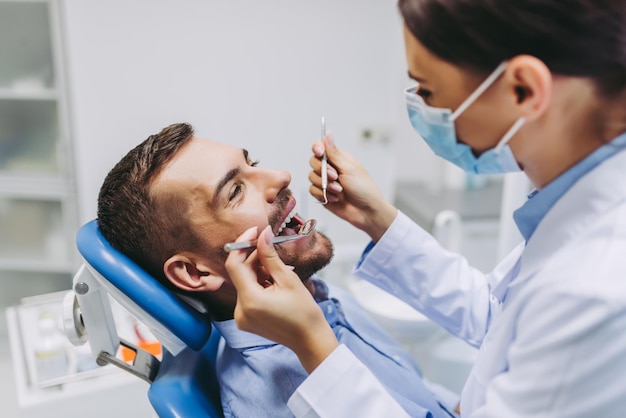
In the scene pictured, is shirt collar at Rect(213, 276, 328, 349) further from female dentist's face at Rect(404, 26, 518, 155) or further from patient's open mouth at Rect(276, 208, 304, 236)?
female dentist's face at Rect(404, 26, 518, 155)

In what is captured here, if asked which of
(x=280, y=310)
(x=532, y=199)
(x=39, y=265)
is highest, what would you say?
(x=532, y=199)

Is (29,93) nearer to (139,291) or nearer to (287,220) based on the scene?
(287,220)

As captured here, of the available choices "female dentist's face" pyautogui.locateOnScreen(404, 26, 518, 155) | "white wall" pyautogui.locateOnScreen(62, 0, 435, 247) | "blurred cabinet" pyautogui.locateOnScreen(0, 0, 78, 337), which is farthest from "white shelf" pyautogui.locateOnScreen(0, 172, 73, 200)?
"female dentist's face" pyautogui.locateOnScreen(404, 26, 518, 155)

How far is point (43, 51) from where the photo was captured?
2568 mm

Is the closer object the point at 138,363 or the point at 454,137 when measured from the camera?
the point at 454,137

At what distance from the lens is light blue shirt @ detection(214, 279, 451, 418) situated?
1.17 meters

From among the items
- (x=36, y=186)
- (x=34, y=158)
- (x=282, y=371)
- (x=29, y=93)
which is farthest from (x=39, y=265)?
(x=282, y=371)

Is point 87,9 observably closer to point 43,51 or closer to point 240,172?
point 43,51

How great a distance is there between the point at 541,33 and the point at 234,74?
1.88 m

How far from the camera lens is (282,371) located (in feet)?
3.96

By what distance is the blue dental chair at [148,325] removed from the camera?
1095mm

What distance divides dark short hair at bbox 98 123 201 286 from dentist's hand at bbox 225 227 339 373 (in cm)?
27

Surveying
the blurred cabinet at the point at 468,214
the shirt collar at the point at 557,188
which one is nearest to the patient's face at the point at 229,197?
the shirt collar at the point at 557,188

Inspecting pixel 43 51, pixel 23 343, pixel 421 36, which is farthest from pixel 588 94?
pixel 43 51
